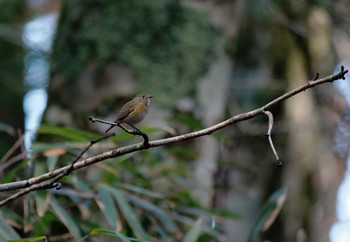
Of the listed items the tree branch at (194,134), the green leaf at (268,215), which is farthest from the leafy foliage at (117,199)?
the tree branch at (194,134)

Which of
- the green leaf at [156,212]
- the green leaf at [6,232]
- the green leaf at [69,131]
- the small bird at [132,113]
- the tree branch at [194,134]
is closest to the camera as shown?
the tree branch at [194,134]

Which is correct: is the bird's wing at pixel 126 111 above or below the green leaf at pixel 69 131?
below

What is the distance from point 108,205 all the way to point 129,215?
0.12m

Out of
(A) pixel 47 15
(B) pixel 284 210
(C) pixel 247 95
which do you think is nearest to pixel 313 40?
(C) pixel 247 95

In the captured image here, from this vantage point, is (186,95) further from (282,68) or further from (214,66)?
(282,68)

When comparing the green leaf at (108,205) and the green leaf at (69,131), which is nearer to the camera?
the green leaf at (108,205)

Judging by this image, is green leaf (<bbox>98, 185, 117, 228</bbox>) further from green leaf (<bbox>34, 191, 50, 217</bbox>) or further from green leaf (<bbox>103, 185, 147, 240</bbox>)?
green leaf (<bbox>34, 191, 50, 217</bbox>)

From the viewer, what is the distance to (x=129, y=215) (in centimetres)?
260

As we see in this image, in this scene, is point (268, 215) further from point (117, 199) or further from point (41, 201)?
point (41, 201)

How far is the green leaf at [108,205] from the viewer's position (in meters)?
2.48

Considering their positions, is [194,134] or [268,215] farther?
[268,215]

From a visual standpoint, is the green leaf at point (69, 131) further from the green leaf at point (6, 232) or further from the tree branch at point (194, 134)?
the tree branch at point (194, 134)

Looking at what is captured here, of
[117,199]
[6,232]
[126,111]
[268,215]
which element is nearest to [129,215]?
[117,199]

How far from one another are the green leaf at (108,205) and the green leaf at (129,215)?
4 cm
